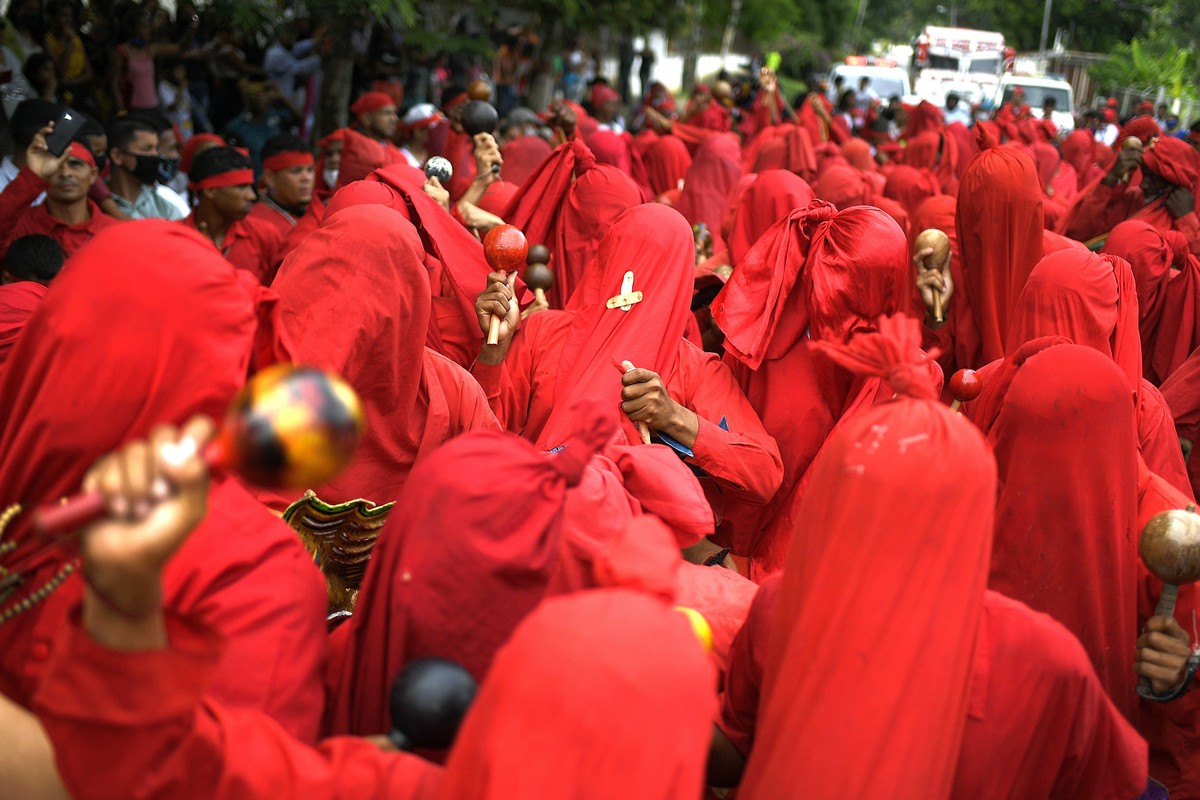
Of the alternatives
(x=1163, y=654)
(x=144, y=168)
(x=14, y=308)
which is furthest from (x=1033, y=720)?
(x=144, y=168)

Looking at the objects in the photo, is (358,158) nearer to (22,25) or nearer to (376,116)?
(376,116)

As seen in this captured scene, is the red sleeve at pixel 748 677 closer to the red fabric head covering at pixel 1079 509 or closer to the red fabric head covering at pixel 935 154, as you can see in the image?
the red fabric head covering at pixel 1079 509

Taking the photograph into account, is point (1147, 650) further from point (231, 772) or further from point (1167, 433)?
point (231, 772)

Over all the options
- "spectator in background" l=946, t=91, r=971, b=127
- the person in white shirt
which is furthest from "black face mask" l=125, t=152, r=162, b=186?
"spectator in background" l=946, t=91, r=971, b=127

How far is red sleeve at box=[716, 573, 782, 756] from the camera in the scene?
90.1 inches

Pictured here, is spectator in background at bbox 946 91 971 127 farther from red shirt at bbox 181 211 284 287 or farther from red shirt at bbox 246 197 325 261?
red shirt at bbox 181 211 284 287

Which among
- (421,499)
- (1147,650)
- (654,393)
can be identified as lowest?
(1147,650)

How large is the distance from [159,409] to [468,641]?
674mm

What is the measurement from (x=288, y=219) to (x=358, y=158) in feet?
1.88

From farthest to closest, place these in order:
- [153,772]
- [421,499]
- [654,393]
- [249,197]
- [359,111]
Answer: [359,111]
[249,197]
[654,393]
[421,499]
[153,772]

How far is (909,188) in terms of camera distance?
8680mm

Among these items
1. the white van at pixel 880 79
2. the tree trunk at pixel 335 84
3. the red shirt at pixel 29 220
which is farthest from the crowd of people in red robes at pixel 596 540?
the white van at pixel 880 79

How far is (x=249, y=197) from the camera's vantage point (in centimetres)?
606

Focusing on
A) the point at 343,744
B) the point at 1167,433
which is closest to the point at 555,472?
the point at 343,744
